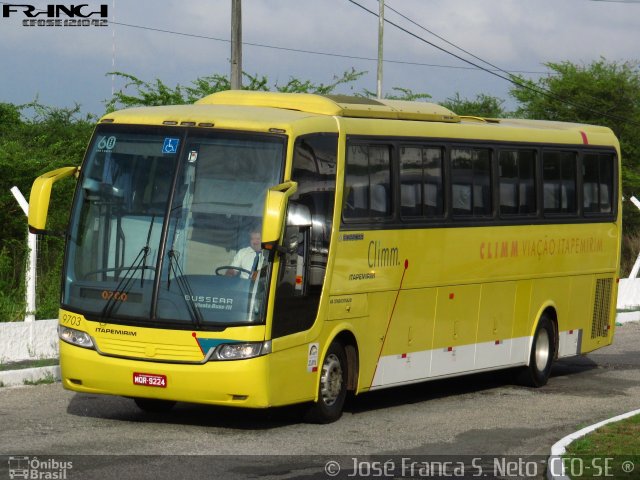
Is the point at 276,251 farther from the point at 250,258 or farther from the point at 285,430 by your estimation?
the point at 285,430

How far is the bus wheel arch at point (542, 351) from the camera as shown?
723 inches

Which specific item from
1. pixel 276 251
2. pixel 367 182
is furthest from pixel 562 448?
pixel 367 182

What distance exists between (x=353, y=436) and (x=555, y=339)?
6789 mm

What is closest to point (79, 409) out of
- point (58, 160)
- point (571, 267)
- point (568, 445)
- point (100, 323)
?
point (100, 323)

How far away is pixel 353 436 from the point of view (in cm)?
1295

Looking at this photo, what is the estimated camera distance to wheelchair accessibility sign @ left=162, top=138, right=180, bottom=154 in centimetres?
1315

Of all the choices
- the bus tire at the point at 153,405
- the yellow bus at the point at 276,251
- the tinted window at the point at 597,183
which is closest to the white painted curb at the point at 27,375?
the bus tire at the point at 153,405

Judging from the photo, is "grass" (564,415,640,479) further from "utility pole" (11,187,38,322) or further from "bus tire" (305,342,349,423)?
"utility pole" (11,187,38,322)

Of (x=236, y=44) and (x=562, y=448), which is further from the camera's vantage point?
(x=236, y=44)

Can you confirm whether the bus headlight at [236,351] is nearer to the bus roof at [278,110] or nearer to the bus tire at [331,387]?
the bus tire at [331,387]

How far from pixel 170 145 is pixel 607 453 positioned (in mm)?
4931

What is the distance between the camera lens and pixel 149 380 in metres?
12.6

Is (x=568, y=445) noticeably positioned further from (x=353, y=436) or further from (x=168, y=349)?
(x=168, y=349)

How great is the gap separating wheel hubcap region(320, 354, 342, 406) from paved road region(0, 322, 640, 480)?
0.92 feet
